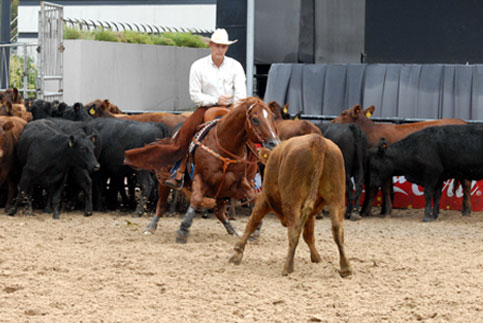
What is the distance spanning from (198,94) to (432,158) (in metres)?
4.13

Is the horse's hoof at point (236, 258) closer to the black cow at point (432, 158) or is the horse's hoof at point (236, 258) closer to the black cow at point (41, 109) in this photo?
the black cow at point (432, 158)

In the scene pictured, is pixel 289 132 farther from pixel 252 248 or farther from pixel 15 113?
pixel 15 113

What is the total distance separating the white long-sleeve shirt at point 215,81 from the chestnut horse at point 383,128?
3.64 metres

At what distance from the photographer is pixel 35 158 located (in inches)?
503

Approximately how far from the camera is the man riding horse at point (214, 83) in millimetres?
10602

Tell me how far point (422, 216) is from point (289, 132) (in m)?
2.43

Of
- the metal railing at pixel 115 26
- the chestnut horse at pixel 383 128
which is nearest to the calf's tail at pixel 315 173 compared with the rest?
the chestnut horse at pixel 383 128

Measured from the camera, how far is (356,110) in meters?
14.5

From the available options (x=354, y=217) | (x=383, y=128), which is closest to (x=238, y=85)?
(x=354, y=217)

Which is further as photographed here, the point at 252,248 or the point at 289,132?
the point at 289,132

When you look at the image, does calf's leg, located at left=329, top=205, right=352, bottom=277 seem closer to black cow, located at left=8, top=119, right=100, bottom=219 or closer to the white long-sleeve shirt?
the white long-sleeve shirt

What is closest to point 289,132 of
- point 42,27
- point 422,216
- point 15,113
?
point 422,216

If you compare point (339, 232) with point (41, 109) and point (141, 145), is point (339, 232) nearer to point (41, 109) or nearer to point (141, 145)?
point (141, 145)

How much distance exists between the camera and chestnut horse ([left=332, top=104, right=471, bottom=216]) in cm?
1361
